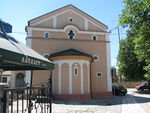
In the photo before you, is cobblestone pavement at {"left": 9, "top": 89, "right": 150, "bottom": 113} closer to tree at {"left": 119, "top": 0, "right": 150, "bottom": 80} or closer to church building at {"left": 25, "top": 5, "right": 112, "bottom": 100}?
church building at {"left": 25, "top": 5, "right": 112, "bottom": 100}

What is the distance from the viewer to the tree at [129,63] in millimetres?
25484

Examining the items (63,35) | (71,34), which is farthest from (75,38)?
(63,35)

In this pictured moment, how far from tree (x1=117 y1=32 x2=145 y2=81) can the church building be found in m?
6.81

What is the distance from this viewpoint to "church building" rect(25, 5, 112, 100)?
55.2ft

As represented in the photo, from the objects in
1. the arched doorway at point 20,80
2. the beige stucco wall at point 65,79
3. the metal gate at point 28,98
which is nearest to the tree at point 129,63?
the beige stucco wall at point 65,79

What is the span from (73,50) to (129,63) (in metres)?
11.0

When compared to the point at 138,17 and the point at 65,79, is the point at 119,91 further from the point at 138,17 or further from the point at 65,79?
the point at 138,17

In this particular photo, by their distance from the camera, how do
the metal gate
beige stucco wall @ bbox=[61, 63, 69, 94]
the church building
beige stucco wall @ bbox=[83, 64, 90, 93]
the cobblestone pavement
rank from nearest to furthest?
the metal gate, the cobblestone pavement, beige stucco wall @ bbox=[61, 63, 69, 94], the church building, beige stucco wall @ bbox=[83, 64, 90, 93]

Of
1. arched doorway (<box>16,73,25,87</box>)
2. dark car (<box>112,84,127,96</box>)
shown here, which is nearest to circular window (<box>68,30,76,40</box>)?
arched doorway (<box>16,73,25,87</box>)

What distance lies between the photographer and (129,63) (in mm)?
25938

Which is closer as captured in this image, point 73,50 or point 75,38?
point 73,50

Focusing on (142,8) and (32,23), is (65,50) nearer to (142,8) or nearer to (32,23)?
(32,23)

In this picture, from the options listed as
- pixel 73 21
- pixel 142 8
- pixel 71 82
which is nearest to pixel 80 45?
pixel 73 21

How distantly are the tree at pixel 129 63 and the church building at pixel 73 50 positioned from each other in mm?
6806
